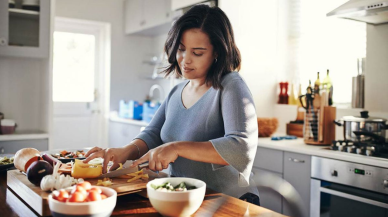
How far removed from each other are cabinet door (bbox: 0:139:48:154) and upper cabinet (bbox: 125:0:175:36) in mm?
1759

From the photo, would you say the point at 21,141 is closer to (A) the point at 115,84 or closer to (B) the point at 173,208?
(A) the point at 115,84

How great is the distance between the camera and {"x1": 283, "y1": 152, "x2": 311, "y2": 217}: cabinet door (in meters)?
2.35

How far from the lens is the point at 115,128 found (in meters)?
4.83

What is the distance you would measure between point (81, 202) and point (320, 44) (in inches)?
109

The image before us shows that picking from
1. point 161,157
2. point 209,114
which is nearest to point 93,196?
point 161,157

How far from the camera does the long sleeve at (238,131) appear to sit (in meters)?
1.21

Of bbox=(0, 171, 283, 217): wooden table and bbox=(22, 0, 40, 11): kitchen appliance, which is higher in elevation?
bbox=(22, 0, 40, 11): kitchen appliance

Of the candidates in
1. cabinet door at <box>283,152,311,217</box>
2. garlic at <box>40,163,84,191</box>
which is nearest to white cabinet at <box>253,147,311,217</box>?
cabinet door at <box>283,152,311,217</box>

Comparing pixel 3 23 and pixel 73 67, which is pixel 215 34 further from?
pixel 73 67

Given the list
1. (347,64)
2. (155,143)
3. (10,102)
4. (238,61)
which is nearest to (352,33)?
(347,64)

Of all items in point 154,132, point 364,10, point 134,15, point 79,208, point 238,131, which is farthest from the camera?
point 134,15

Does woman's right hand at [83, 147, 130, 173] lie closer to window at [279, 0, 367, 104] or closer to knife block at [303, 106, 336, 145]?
knife block at [303, 106, 336, 145]

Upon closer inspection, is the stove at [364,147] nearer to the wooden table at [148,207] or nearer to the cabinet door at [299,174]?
the cabinet door at [299,174]

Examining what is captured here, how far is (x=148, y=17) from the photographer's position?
14.8ft
